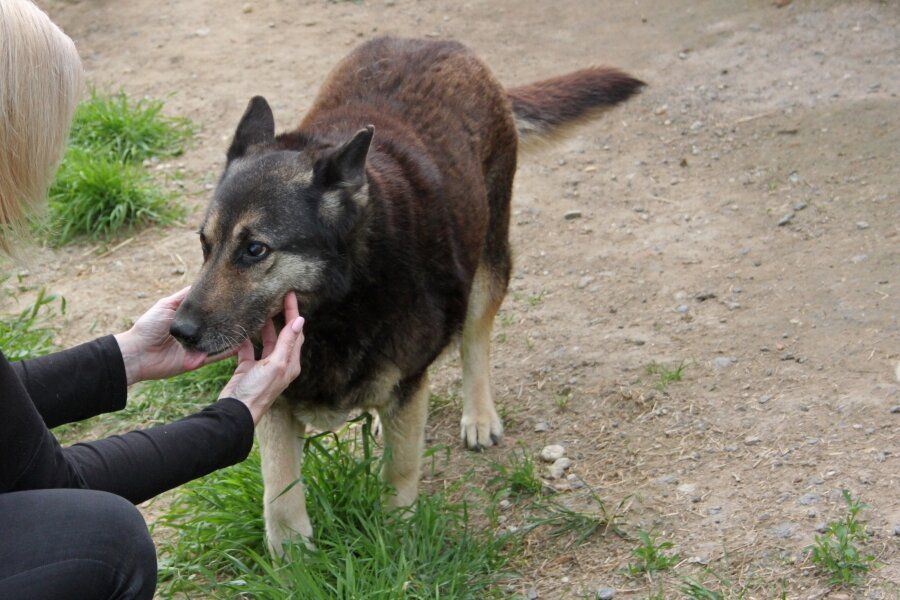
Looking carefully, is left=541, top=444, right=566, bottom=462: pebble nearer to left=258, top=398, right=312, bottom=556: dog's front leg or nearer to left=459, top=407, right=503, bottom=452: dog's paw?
left=459, top=407, right=503, bottom=452: dog's paw

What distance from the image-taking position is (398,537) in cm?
380

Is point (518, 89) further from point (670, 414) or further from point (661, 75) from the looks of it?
point (661, 75)

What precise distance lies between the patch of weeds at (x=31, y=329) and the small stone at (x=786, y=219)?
3715 mm

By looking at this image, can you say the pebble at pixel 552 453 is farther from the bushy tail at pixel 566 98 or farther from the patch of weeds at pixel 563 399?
the bushy tail at pixel 566 98

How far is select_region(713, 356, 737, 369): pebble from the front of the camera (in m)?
4.59

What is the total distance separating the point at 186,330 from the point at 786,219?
11.5 feet

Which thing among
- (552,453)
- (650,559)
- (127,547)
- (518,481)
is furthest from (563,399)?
(127,547)

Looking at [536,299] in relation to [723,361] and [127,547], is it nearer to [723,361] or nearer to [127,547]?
[723,361]

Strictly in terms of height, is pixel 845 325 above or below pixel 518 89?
below

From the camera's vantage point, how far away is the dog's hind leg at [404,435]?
12.9ft

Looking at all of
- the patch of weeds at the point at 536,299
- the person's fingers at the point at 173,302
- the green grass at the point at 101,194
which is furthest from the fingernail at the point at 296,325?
the green grass at the point at 101,194

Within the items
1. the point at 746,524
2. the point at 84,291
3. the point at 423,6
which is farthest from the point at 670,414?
the point at 423,6

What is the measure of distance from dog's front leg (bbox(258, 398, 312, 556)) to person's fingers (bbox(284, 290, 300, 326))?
19.3 inches

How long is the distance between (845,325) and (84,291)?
3809 mm
